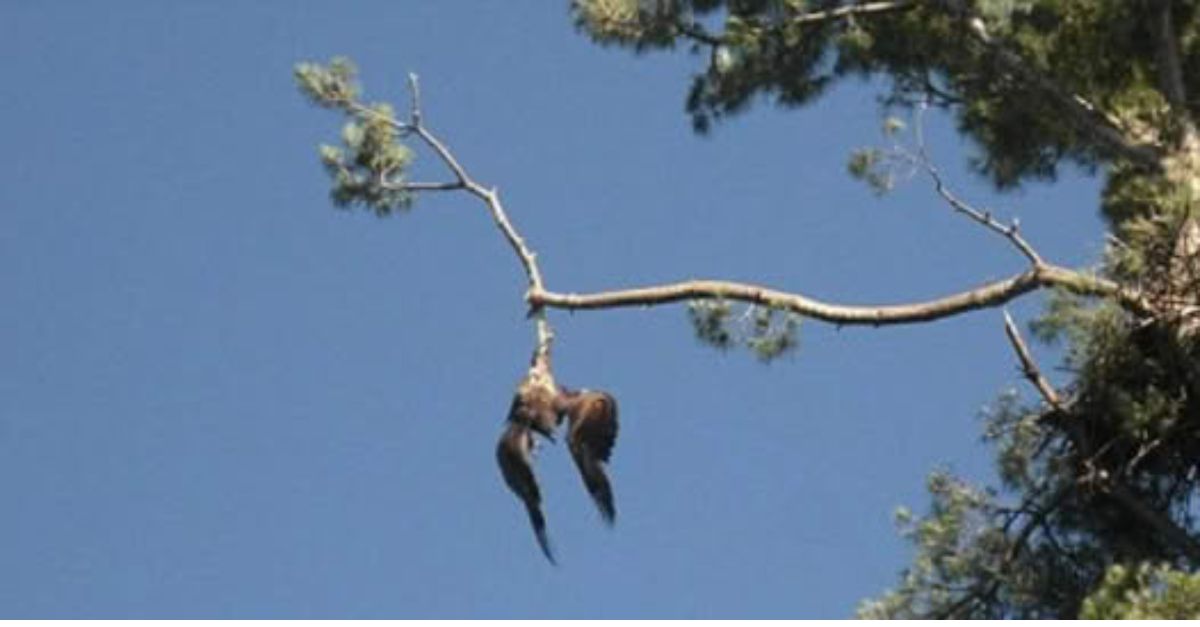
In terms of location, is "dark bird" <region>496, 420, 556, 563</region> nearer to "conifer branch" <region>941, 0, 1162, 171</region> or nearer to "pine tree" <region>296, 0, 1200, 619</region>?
"pine tree" <region>296, 0, 1200, 619</region>

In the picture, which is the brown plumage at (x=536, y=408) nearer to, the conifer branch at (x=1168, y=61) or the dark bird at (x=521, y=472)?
the dark bird at (x=521, y=472)

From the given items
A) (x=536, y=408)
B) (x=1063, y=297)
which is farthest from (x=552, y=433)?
(x=1063, y=297)

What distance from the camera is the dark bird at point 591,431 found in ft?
28.9

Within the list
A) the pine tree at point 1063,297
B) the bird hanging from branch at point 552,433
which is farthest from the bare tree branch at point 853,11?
the bird hanging from branch at point 552,433

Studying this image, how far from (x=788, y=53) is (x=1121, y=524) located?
263 centimetres

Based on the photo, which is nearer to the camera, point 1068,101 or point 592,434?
point 592,434

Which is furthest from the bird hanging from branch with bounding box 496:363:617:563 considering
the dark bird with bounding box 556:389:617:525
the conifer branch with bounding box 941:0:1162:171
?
the conifer branch with bounding box 941:0:1162:171

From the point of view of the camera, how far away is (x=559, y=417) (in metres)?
8.84

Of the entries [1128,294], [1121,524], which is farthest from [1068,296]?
[1121,524]

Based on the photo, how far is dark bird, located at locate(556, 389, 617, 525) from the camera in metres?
8.80

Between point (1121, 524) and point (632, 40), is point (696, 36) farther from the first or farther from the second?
point (1121, 524)

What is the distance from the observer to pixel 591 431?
8.81 meters

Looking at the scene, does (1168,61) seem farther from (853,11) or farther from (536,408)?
(536,408)

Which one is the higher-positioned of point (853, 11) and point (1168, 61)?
point (853, 11)
